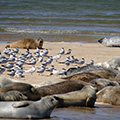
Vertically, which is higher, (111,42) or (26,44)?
(111,42)

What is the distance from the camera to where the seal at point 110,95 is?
6.72 metres

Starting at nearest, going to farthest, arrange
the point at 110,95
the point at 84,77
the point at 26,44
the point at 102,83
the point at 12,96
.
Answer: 1. the point at 12,96
2. the point at 110,95
3. the point at 102,83
4. the point at 84,77
5. the point at 26,44

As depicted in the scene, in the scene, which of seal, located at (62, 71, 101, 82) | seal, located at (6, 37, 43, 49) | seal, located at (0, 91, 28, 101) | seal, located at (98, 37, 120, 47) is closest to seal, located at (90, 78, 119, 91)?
seal, located at (62, 71, 101, 82)

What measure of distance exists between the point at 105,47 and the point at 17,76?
7776 mm

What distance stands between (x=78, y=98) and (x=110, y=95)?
3.03 ft

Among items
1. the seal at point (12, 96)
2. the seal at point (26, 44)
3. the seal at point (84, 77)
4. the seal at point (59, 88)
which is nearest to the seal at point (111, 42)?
the seal at point (26, 44)

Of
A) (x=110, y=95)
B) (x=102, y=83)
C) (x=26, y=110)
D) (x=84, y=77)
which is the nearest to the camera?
(x=26, y=110)

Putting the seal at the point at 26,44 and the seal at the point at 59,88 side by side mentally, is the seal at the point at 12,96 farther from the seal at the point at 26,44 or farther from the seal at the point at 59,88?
the seal at the point at 26,44

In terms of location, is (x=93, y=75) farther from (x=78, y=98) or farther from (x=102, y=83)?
(x=78, y=98)

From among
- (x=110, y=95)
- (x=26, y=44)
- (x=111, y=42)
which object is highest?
(x=111, y=42)

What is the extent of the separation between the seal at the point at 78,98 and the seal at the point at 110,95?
0.65 metres

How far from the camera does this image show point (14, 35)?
69.8 feet

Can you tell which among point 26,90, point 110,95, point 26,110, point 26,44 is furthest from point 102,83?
point 26,44

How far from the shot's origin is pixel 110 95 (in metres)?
6.78
